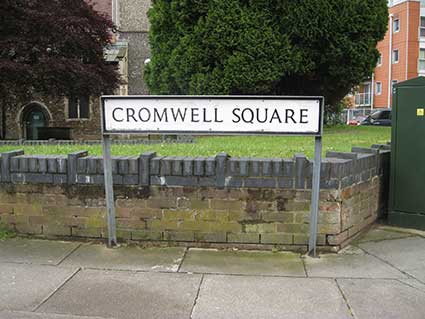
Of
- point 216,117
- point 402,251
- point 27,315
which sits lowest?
point 27,315

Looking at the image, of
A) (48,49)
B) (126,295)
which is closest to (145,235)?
(126,295)

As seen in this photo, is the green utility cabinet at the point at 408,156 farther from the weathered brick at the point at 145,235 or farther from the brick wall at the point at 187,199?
the weathered brick at the point at 145,235

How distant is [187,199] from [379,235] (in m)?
2.35

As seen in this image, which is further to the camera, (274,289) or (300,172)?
(300,172)

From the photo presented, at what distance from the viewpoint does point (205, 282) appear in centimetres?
421

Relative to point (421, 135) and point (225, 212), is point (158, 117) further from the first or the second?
point (421, 135)

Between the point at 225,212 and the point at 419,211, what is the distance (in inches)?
99.3

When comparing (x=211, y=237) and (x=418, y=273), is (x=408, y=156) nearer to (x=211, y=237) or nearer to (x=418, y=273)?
(x=418, y=273)

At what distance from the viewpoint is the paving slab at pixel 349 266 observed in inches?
174

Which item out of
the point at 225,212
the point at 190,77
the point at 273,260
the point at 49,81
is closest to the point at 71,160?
the point at 225,212

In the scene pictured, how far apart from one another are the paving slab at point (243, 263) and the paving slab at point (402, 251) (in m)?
0.89

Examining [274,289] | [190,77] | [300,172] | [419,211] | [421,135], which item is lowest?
[274,289]

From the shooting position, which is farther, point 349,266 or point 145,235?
point 145,235

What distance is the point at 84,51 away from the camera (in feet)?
61.0
